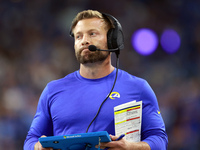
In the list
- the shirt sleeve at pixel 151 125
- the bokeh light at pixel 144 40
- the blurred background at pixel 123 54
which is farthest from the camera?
the bokeh light at pixel 144 40

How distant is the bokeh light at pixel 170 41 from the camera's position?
4508 mm

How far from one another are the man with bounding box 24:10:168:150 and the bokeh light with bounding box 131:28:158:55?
9.79ft

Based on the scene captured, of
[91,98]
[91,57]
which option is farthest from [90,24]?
[91,98]

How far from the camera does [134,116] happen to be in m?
1.46

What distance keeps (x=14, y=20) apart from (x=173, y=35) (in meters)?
2.37

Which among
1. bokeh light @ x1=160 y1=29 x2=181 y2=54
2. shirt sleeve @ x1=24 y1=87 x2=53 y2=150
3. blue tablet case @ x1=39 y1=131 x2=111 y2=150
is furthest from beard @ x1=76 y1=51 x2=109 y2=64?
bokeh light @ x1=160 y1=29 x2=181 y2=54

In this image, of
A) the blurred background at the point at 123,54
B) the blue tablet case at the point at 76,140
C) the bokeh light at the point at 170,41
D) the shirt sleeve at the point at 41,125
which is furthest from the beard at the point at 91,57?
the bokeh light at the point at 170,41

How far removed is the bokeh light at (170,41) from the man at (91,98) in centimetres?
299

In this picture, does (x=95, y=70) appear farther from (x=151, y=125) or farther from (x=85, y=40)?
(x=151, y=125)

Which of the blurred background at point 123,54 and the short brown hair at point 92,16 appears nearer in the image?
the short brown hair at point 92,16

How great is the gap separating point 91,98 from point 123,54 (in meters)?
3.01

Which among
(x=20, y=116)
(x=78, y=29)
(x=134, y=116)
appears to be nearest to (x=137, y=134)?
(x=134, y=116)

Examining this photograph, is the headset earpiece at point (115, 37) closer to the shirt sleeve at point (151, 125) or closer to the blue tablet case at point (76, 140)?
the shirt sleeve at point (151, 125)

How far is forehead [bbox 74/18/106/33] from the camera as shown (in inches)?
64.1
